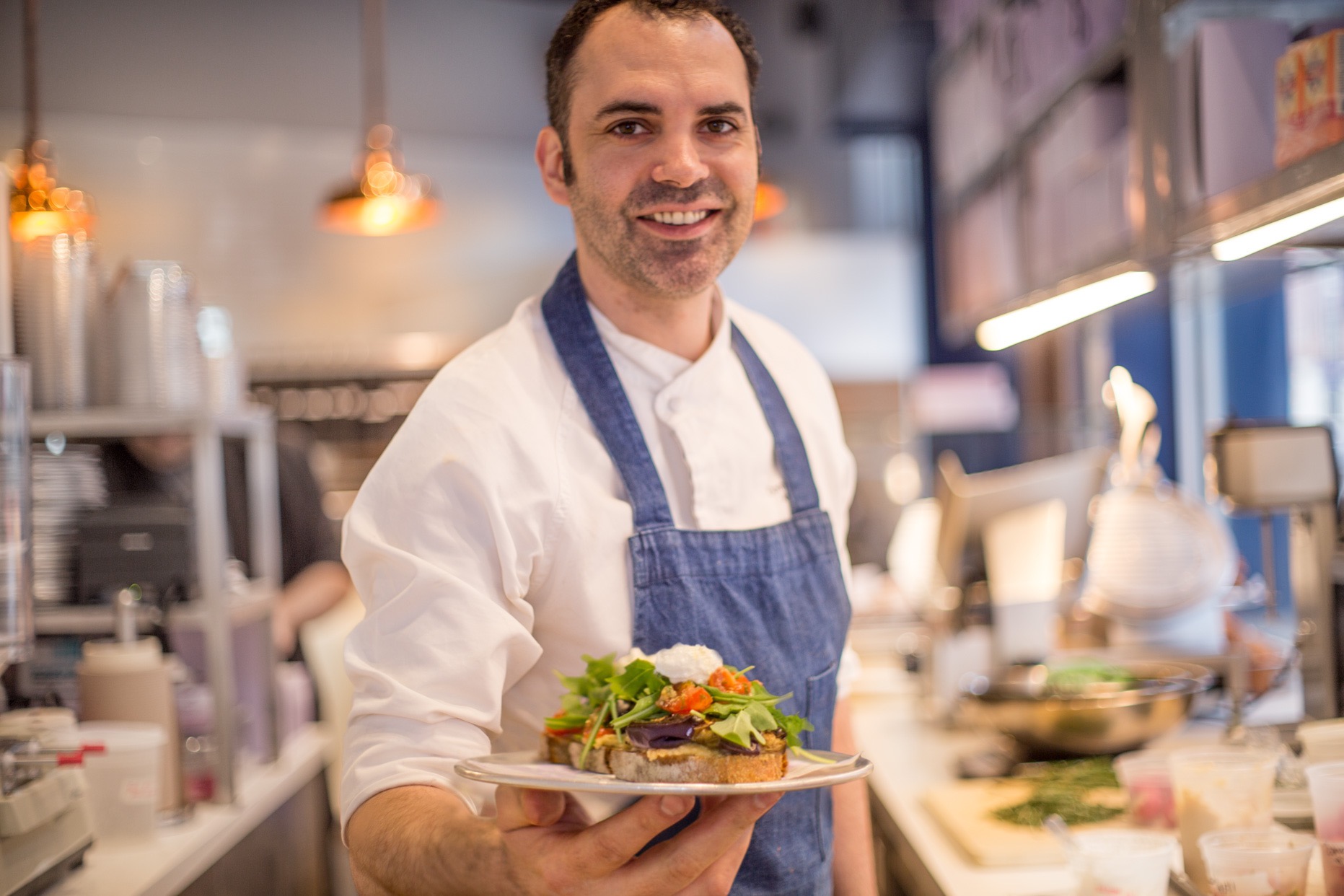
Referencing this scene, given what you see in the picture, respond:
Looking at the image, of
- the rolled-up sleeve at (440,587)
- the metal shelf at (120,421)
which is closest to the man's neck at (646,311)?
the rolled-up sleeve at (440,587)

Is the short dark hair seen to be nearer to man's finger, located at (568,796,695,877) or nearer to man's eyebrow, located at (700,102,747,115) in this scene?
man's eyebrow, located at (700,102,747,115)

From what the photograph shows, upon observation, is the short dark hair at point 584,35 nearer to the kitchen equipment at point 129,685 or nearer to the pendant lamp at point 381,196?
the kitchen equipment at point 129,685

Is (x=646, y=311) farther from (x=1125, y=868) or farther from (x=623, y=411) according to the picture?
(x=1125, y=868)

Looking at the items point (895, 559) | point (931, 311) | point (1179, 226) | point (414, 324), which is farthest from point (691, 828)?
point (931, 311)

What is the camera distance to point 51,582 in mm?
2350

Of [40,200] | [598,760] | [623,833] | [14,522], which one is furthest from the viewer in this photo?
[40,200]

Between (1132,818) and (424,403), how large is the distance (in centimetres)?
130

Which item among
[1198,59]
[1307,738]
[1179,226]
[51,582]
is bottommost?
[1307,738]

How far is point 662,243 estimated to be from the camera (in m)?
1.38

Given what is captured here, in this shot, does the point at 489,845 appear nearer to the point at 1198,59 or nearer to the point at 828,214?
the point at 1198,59

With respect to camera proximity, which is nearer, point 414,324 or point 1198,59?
point 1198,59

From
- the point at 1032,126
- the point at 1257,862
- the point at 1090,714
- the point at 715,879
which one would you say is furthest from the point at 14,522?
the point at 1032,126

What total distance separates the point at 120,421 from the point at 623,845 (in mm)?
1673

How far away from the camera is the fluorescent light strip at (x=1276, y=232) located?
1.68m
